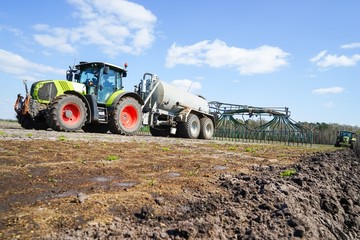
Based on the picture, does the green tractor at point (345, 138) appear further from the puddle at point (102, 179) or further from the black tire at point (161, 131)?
the puddle at point (102, 179)

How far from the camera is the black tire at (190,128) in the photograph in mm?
16688

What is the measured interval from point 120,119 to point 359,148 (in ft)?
44.0

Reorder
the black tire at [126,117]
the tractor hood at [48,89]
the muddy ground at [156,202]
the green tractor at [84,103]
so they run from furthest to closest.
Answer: the black tire at [126,117] < the tractor hood at [48,89] < the green tractor at [84,103] < the muddy ground at [156,202]

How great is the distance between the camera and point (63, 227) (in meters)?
2.47

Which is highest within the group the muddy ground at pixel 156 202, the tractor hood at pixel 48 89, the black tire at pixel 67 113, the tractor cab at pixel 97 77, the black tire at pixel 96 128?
the tractor cab at pixel 97 77

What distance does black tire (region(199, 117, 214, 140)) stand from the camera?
1825cm

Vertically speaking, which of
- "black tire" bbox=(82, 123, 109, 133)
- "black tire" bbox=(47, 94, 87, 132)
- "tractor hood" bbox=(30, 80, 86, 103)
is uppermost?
"tractor hood" bbox=(30, 80, 86, 103)

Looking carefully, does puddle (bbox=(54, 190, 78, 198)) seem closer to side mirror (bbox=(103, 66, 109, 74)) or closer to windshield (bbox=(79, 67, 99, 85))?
side mirror (bbox=(103, 66, 109, 74))

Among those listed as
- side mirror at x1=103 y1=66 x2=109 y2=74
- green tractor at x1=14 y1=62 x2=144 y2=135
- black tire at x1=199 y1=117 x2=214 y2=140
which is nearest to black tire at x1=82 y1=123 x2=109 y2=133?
green tractor at x1=14 y1=62 x2=144 y2=135

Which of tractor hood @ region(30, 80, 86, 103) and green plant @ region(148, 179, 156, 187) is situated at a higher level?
tractor hood @ region(30, 80, 86, 103)

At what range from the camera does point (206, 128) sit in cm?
1859

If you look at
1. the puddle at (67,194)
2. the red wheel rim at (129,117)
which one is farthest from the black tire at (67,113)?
the puddle at (67,194)

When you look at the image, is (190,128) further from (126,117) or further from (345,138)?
(345,138)

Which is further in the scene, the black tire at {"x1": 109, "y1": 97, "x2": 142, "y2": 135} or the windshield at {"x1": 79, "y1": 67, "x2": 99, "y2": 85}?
the windshield at {"x1": 79, "y1": 67, "x2": 99, "y2": 85}
